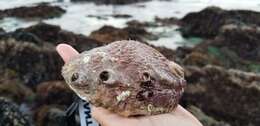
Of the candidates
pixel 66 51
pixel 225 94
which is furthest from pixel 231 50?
pixel 66 51

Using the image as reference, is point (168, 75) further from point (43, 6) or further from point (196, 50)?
point (43, 6)

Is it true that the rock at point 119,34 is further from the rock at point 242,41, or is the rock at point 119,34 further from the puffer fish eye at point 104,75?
the puffer fish eye at point 104,75

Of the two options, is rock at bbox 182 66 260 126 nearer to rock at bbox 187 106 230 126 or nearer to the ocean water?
rock at bbox 187 106 230 126

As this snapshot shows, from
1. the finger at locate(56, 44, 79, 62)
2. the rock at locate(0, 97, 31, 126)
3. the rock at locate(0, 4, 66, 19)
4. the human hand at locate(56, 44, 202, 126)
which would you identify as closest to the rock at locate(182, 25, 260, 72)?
the rock at locate(0, 97, 31, 126)

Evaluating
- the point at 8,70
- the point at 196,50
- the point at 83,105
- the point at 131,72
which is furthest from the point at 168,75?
the point at 196,50

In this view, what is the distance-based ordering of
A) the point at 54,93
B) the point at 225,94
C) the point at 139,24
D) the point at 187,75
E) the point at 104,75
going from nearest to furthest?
1. the point at 104,75
2. the point at 54,93
3. the point at 225,94
4. the point at 187,75
5. the point at 139,24

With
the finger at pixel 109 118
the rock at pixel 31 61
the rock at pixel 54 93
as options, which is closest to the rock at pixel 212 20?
the rock at pixel 31 61

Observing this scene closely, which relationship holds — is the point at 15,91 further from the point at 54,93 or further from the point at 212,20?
the point at 212,20
